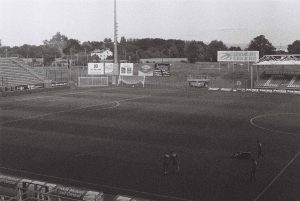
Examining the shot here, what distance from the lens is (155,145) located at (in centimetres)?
2748

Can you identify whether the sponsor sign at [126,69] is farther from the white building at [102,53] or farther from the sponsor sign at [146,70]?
the white building at [102,53]

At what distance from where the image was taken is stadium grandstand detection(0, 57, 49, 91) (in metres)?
63.5

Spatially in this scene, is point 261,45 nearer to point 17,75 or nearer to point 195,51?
point 195,51

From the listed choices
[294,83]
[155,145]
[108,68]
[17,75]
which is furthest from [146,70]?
[155,145]

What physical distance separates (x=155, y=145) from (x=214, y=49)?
420 ft

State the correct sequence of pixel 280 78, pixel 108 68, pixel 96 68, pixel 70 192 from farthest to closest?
pixel 96 68 < pixel 108 68 < pixel 280 78 < pixel 70 192

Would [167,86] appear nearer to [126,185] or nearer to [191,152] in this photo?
[191,152]

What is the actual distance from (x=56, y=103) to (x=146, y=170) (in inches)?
1116

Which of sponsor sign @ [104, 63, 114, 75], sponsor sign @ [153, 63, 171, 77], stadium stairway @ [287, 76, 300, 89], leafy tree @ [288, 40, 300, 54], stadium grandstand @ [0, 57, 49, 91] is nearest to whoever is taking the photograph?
stadium grandstand @ [0, 57, 49, 91]

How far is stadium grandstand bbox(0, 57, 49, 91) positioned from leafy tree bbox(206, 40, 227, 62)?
79.9 metres

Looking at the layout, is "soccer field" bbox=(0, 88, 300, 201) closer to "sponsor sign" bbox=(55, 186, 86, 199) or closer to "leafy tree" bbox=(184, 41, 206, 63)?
"sponsor sign" bbox=(55, 186, 86, 199)

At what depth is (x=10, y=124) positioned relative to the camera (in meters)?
34.9

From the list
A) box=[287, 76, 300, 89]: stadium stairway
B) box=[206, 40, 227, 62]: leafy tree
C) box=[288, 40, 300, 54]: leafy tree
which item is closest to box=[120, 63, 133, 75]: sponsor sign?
box=[287, 76, 300, 89]: stadium stairway

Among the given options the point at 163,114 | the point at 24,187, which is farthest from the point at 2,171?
the point at 163,114
